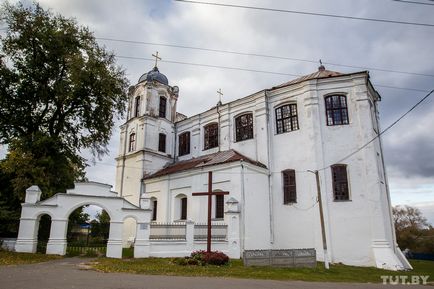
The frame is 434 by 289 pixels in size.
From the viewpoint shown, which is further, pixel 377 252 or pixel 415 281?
pixel 377 252

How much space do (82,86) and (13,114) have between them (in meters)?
4.54

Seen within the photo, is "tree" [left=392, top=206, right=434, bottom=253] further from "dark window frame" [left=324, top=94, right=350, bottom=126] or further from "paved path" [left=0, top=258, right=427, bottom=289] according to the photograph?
"paved path" [left=0, top=258, right=427, bottom=289]

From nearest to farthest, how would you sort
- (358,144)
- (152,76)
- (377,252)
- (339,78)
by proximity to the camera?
(377,252)
(358,144)
(339,78)
(152,76)

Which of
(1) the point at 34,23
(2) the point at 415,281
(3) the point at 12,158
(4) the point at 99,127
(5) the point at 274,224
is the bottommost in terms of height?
(2) the point at 415,281

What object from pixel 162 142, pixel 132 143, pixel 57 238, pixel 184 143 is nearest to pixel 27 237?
pixel 57 238

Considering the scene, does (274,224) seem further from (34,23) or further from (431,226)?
(431,226)

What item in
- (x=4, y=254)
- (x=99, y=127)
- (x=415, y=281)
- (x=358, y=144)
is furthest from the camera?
(x=99, y=127)

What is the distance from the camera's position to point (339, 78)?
68.3 ft

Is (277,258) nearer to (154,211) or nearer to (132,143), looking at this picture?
(154,211)

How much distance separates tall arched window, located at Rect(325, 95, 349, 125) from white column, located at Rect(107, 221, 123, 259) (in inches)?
547

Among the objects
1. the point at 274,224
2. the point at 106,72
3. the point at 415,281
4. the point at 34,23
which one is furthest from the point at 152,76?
the point at 415,281

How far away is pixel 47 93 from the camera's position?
20.3 m

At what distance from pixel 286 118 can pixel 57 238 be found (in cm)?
1536

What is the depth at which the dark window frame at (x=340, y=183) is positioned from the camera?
19.1 meters
